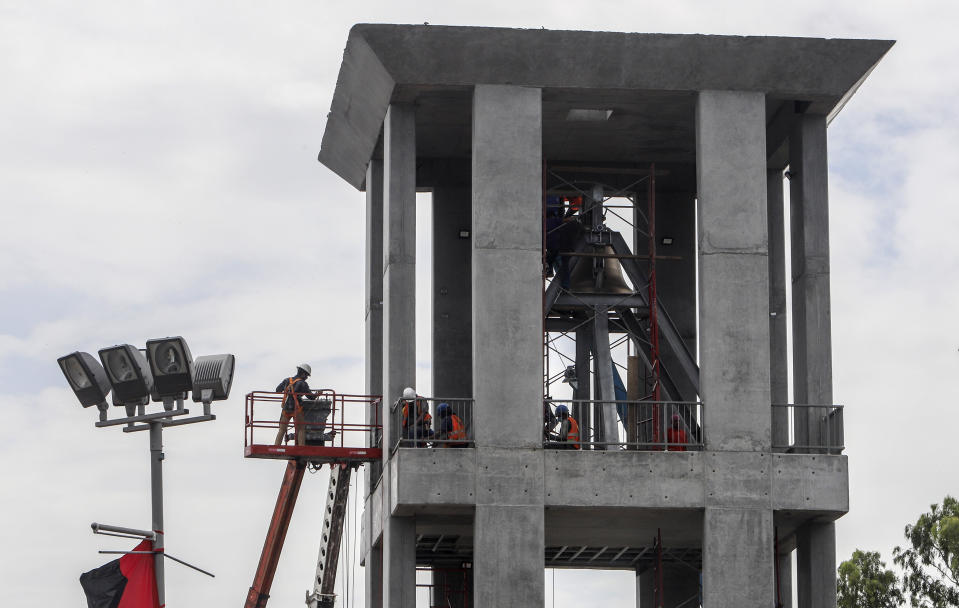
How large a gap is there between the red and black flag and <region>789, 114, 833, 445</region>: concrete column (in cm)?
1573

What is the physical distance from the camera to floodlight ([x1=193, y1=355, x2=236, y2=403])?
30438 mm

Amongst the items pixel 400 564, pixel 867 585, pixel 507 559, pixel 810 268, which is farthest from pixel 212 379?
pixel 867 585

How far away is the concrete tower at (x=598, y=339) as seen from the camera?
131 ft

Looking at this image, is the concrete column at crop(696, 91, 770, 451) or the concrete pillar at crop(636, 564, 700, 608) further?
the concrete pillar at crop(636, 564, 700, 608)

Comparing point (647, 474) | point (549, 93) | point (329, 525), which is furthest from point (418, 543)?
point (549, 93)

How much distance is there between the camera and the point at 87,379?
30.1 m

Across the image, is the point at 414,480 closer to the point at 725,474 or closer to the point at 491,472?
the point at 491,472

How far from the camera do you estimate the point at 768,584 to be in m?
39.8

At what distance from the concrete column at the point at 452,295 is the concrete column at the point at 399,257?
530 cm

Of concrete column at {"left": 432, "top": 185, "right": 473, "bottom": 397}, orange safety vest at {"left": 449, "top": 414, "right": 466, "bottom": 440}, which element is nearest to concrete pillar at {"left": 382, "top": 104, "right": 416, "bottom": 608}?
orange safety vest at {"left": 449, "top": 414, "right": 466, "bottom": 440}

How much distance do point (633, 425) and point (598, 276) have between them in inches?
134

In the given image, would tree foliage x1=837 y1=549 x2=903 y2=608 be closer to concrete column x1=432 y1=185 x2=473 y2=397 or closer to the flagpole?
concrete column x1=432 y1=185 x2=473 y2=397

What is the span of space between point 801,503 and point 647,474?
9.96ft

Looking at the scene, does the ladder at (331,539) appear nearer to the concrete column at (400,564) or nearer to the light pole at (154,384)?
the concrete column at (400,564)
